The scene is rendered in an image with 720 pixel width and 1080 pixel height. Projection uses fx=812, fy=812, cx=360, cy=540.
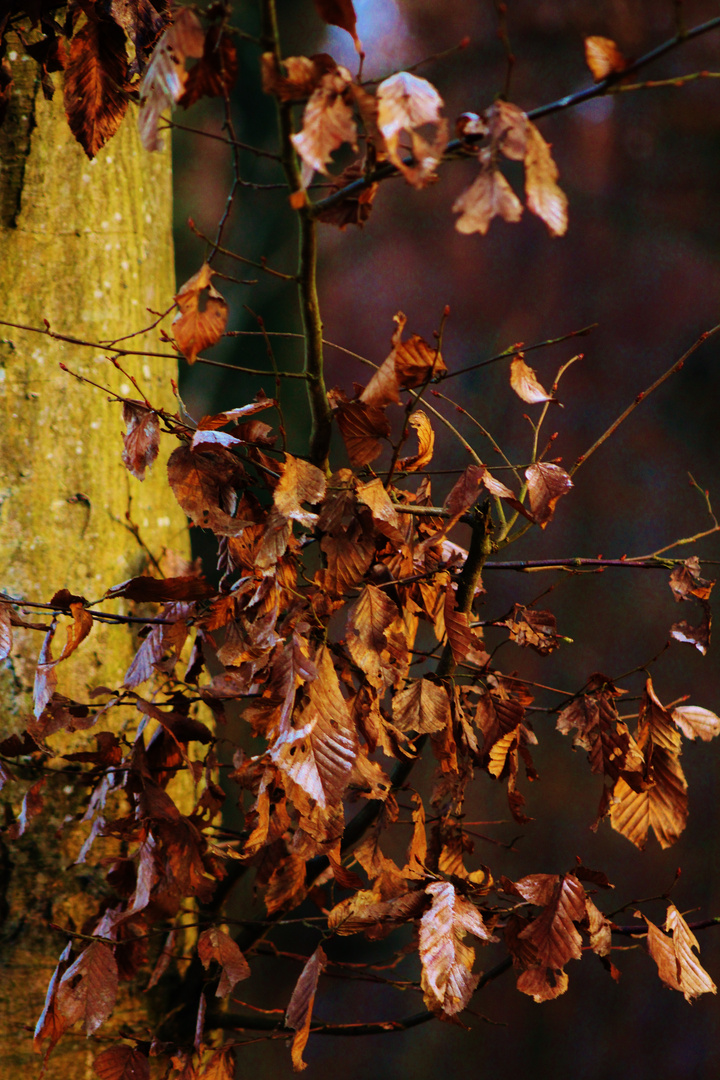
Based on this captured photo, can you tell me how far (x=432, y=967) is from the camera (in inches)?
19.3

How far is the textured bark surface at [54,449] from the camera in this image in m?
0.71

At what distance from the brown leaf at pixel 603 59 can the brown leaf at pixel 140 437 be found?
1.06ft

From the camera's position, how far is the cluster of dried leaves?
481 millimetres

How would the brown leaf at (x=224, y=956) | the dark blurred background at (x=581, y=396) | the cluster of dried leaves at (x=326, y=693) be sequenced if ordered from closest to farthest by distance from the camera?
the cluster of dried leaves at (x=326, y=693), the brown leaf at (x=224, y=956), the dark blurred background at (x=581, y=396)

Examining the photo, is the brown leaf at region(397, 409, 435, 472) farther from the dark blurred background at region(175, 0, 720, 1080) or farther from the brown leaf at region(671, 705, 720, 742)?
the dark blurred background at region(175, 0, 720, 1080)

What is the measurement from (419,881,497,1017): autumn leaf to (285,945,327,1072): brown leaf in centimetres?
9

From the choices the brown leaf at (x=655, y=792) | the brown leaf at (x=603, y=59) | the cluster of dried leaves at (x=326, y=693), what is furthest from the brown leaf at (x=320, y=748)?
the brown leaf at (x=603, y=59)

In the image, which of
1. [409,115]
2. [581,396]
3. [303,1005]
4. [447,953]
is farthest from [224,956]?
[581,396]

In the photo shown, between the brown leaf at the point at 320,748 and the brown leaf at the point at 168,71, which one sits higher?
the brown leaf at the point at 168,71

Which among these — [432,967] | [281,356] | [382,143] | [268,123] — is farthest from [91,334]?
[268,123]

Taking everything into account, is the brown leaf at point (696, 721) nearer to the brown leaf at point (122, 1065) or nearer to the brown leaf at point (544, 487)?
the brown leaf at point (544, 487)

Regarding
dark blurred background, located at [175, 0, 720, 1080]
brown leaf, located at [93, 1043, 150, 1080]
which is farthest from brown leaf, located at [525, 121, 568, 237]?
dark blurred background, located at [175, 0, 720, 1080]

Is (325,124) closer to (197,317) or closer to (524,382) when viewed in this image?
(197,317)

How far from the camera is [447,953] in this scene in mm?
497
